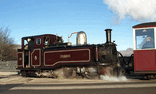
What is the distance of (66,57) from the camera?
1191 cm

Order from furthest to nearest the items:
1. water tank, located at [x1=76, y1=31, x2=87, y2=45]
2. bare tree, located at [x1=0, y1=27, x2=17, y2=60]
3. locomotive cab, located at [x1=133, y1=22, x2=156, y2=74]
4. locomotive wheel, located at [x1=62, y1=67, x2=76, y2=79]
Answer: bare tree, located at [x1=0, y1=27, x2=17, y2=60], water tank, located at [x1=76, y1=31, x2=87, y2=45], locomotive wheel, located at [x1=62, y1=67, x2=76, y2=79], locomotive cab, located at [x1=133, y1=22, x2=156, y2=74]

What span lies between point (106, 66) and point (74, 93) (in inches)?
201

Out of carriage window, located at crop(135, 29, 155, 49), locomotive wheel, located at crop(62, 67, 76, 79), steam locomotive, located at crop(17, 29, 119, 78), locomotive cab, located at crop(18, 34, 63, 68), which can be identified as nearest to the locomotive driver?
carriage window, located at crop(135, 29, 155, 49)

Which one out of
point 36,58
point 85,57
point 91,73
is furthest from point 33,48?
point 91,73

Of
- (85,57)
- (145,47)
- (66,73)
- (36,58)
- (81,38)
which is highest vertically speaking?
(81,38)

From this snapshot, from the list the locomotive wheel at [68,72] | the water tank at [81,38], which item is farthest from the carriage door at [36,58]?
the water tank at [81,38]

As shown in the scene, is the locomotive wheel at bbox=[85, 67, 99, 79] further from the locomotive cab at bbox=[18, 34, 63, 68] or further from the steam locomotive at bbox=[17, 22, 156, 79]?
the locomotive cab at bbox=[18, 34, 63, 68]

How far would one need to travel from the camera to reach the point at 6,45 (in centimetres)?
2939

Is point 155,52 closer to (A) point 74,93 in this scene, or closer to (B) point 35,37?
(A) point 74,93

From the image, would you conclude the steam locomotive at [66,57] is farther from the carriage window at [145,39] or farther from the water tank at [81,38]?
the carriage window at [145,39]

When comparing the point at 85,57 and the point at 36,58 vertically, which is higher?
the point at 85,57

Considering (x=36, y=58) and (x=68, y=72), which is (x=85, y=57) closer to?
(x=68, y=72)

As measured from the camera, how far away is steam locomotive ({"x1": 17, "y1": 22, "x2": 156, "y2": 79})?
366 inches

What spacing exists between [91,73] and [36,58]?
4.86m
